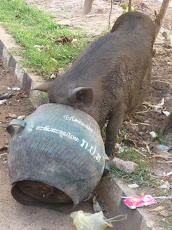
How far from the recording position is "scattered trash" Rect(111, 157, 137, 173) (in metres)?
3.46

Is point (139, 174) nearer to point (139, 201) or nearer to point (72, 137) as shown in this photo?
point (139, 201)

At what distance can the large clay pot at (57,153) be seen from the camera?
2.90 m

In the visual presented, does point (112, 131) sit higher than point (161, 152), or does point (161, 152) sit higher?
point (112, 131)

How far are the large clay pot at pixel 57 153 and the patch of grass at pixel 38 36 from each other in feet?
7.61

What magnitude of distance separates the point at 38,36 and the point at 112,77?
3445 mm

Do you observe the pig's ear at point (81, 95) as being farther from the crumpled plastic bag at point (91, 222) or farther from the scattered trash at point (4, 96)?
the scattered trash at point (4, 96)

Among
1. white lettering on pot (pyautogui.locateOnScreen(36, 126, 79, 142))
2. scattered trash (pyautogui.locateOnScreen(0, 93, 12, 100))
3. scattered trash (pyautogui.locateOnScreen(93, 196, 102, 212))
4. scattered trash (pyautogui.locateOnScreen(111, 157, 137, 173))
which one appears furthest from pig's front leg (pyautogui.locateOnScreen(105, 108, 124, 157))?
scattered trash (pyautogui.locateOnScreen(0, 93, 12, 100))

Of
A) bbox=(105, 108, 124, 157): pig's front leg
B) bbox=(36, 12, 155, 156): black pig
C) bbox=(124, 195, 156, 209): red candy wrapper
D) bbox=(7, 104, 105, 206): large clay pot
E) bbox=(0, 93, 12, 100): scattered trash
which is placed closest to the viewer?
bbox=(7, 104, 105, 206): large clay pot

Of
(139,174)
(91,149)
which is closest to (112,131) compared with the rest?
(139,174)

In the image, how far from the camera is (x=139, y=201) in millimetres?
3092

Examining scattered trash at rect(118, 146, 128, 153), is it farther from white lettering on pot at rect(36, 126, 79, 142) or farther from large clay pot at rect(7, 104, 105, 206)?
white lettering on pot at rect(36, 126, 79, 142)

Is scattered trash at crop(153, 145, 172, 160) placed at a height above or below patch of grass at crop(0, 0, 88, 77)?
below

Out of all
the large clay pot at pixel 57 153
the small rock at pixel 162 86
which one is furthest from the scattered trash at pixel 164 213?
the small rock at pixel 162 86

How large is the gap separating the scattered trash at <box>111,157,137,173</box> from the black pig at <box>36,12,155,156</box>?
0.27 m
